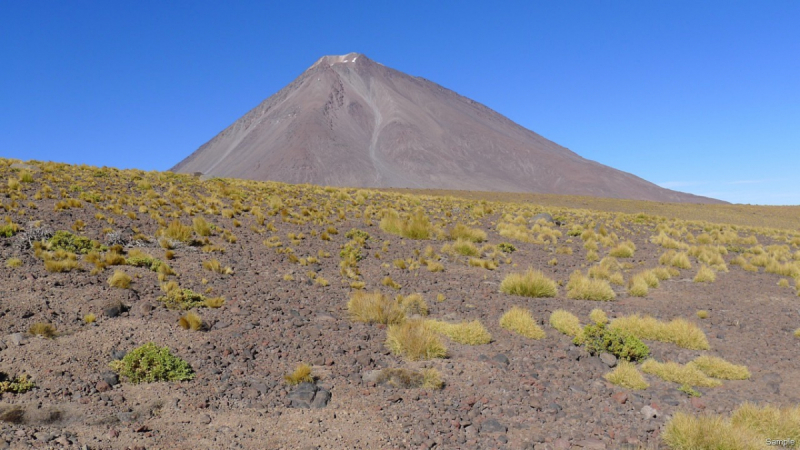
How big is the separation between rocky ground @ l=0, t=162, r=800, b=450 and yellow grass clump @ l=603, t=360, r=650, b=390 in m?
0.13

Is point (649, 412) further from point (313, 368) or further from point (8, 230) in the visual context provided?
point (8, 230)

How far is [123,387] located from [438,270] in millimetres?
8585

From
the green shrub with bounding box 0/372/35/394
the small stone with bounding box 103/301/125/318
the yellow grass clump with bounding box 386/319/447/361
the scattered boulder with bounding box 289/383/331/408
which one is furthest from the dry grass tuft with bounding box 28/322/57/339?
the yellow grass clump with bounding box 386/319/447/361

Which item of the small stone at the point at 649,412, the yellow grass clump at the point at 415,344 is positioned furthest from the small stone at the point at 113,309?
the small stone at the point at 649,412

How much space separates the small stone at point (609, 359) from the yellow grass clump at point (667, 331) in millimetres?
1544

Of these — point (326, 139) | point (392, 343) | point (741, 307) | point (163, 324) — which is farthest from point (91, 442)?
point (326, 139)

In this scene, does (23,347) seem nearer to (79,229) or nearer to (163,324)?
(163,324)

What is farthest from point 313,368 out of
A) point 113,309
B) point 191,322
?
point 113,309

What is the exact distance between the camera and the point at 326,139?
17100 cm

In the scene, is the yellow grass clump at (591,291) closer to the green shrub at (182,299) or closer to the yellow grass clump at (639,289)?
the yellow grass clump at (639,289)

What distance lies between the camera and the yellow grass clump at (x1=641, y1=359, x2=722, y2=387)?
22.5 feet

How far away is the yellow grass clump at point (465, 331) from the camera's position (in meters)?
7.96

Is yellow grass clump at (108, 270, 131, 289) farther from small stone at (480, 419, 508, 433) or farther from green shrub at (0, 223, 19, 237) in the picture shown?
small stone at (480, 419, 508, 433)

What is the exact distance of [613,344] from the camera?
769 cm
